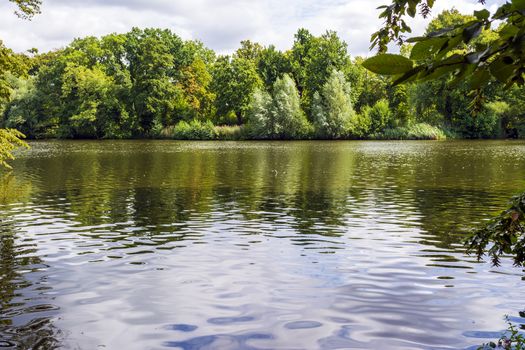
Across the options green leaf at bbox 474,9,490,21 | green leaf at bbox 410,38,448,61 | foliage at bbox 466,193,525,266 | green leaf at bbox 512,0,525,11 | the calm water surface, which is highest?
green leaf at bbox 512,0,525,11

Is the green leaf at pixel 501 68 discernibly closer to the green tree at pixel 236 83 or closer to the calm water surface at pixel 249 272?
the calm water surface at pixel 249 272

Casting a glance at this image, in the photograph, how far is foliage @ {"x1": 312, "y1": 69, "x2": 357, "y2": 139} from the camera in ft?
262

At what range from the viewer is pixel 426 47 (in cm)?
192

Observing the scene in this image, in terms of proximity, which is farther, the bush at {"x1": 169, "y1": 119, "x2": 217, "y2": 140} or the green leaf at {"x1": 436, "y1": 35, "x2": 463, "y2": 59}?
the bush at {"x1": 169, "y1": 119, "x2": 217, "y2": 140}

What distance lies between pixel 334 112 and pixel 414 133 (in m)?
12.4

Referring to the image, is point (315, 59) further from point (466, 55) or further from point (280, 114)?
point (466, 55)

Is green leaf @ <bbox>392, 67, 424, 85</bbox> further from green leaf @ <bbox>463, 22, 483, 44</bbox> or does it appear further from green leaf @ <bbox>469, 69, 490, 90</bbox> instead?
green leaf @ <bbox>469, 69, 490, 90</bbox>

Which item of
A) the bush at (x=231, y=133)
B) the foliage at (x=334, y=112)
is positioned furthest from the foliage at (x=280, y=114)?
the bush at (x=231, y=133)

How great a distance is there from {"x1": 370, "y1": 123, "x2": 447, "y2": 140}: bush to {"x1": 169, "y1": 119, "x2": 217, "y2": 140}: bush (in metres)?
26.2

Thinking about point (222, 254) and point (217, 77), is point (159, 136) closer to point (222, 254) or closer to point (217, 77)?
point (217, 77)

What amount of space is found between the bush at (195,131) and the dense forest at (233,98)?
0.18 meters

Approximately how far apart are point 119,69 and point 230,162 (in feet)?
221

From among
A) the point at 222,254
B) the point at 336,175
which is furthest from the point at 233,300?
the point at 336,175

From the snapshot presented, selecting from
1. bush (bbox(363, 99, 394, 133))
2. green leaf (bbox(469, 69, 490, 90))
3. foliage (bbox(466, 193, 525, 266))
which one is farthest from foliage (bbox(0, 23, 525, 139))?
green leaf (bbox(469, 69, 490, 90))
